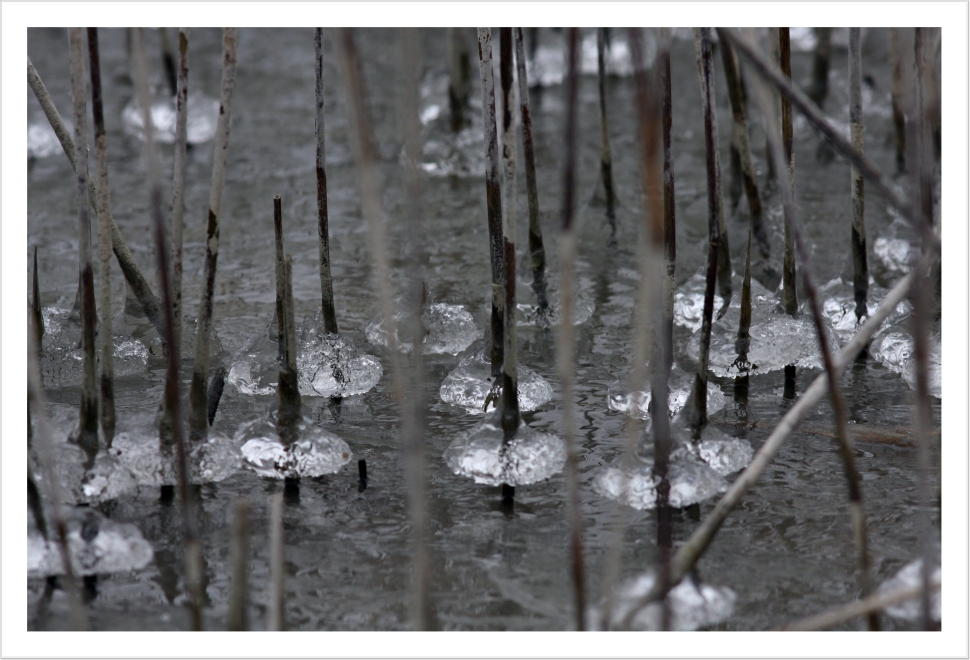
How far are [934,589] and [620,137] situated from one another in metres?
3.05

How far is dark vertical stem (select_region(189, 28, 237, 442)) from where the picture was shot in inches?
72.1

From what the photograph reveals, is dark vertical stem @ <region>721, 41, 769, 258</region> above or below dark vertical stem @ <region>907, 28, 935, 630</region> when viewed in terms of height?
above

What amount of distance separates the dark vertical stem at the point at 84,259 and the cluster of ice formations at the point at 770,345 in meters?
1.43

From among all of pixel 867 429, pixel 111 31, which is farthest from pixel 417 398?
pixel 111 31

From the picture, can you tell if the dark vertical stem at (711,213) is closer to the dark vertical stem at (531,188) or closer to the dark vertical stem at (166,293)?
the dark vertical stem at (531,188)

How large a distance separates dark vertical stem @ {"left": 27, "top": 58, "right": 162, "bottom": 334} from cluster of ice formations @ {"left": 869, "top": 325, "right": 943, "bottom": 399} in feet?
5.90

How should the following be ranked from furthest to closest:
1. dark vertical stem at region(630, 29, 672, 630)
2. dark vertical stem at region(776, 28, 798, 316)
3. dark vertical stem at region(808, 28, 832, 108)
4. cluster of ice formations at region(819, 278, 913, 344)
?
dark vertical stem at region(808, 28, 832, 108) < cluster of ice formations at region(819, 278, 913, 344) < dark vertical stem at region(776, 28, 798, 316) < dark vertical stem at region(630, 29, 672, 630)

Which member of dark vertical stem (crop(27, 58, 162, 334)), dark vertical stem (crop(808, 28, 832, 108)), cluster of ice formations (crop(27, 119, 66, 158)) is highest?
dark vertical stem (crop(808, 28, 832, 108))

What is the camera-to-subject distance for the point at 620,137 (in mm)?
4500

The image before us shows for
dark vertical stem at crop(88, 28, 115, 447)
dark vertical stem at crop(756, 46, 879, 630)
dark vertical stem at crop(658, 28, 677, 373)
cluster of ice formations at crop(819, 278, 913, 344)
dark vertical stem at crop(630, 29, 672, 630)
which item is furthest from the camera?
cluster of ice formations at crop(819, 278, 913, 344)

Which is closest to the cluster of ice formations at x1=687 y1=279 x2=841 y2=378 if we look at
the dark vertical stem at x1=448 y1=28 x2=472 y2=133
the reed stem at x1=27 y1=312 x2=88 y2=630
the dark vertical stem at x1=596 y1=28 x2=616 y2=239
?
the dark vertical stem at x1=596 y1=28 x2=616 y2=239

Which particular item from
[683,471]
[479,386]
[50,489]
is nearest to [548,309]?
[479,386]

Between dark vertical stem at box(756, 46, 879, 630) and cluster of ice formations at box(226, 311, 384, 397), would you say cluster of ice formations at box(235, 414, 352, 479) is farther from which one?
Answer: dark vertical stem at box(756, 46, 879, 630)

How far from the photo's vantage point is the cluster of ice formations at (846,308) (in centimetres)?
283
